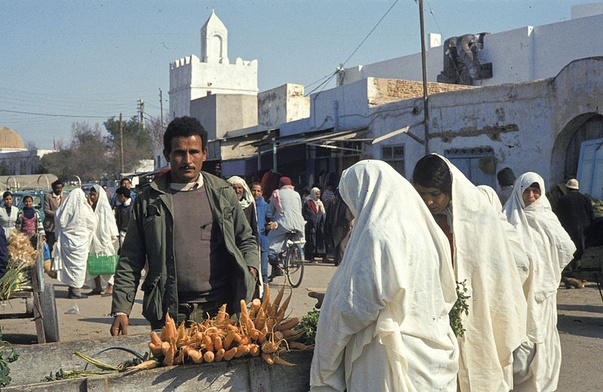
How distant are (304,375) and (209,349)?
1.59ft

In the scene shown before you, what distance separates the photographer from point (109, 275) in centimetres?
1233

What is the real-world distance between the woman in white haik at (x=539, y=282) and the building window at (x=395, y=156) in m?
14.1

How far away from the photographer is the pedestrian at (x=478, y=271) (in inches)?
164

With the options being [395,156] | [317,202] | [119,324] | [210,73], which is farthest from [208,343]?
[210,73]

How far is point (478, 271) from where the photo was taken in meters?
4.21

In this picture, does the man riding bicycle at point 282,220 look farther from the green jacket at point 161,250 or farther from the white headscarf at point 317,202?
the green jacket at point 161,250

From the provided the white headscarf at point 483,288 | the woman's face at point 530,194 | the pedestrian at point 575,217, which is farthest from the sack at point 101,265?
the white headscarf at point 483,288

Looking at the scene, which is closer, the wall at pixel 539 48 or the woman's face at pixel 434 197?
the woman's face at pixel 434 197

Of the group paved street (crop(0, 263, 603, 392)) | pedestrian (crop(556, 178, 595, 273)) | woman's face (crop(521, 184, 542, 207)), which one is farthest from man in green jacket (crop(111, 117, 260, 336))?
pedestrian (crop(556, 178, 595, 273))

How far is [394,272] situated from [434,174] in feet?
4.10

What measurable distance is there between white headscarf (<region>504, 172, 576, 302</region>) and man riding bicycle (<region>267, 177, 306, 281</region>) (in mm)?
7044

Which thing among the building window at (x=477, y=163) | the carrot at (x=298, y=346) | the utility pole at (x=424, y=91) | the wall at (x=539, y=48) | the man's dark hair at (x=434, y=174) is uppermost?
the wall at (x=539, y=48)

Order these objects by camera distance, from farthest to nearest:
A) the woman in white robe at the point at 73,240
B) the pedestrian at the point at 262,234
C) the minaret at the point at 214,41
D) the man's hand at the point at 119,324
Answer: the minaret at the point at 214,41, the woman in white robe at the point at 73,240, the pedestrian at the point at 262,234, the man's hand at the point at 119,324

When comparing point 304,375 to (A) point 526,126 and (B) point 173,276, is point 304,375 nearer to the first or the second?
(B) point 173,276
